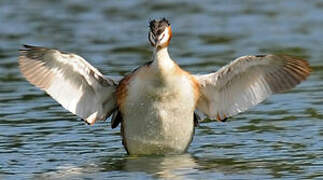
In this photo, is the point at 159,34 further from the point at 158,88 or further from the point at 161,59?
the point at 158,88

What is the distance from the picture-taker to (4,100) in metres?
15.1

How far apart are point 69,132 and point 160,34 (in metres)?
2.51

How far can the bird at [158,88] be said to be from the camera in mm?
11312

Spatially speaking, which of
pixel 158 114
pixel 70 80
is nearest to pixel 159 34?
pixel 158 114

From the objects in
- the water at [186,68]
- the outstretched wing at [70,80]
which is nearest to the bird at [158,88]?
the outstretched wing at [70,80]

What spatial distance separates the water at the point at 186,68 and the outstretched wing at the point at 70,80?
540 mm

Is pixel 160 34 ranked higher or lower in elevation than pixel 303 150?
higher

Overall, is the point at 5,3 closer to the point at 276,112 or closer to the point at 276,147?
the point at 276,112

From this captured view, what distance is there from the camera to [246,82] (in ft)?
39.0

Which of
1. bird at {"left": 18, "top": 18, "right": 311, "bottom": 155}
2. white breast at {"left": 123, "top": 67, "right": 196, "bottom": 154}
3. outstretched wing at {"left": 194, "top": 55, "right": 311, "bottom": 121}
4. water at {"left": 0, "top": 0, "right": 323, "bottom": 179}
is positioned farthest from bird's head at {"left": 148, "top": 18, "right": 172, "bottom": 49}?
water at {"left": 0, "top": 0, "right": 323, "bottom": 179}

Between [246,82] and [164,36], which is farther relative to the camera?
[246,82]

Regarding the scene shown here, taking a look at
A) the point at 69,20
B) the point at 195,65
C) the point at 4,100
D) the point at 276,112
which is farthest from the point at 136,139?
the point at 69,20

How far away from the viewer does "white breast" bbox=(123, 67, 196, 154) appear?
1130 centimetres

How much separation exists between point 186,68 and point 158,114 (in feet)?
18.3
